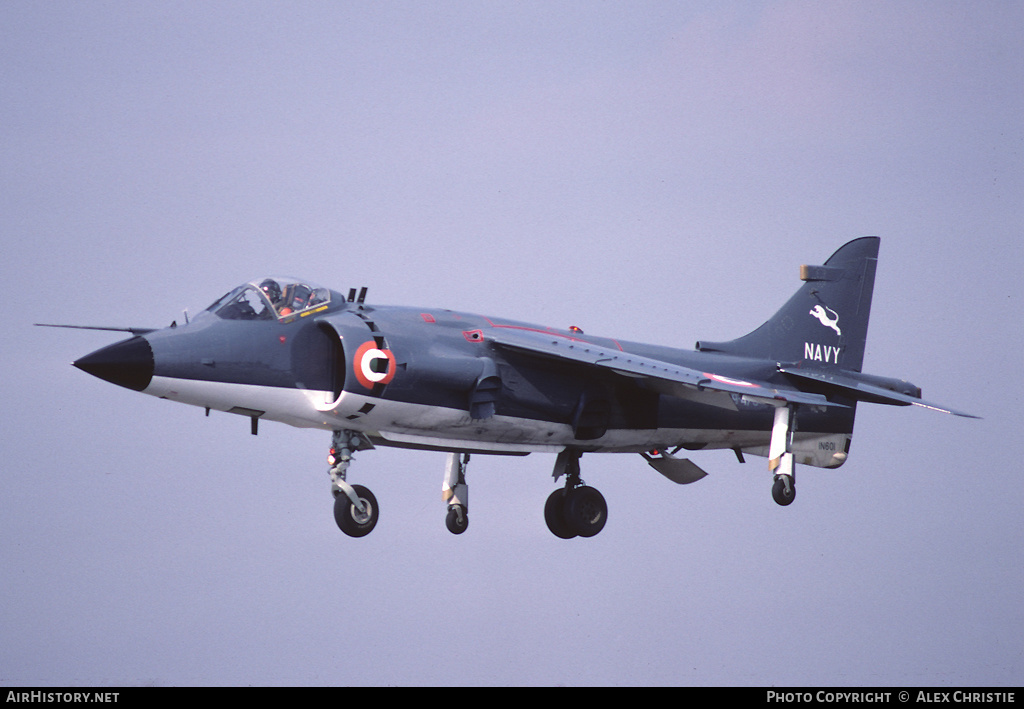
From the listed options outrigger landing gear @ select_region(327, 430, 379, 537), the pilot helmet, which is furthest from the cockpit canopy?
outrigger landing gear @ select_region(327, 430, 379, 537)

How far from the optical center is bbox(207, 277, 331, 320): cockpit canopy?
20500 mm

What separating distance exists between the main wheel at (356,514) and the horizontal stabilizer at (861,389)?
26.4 ft

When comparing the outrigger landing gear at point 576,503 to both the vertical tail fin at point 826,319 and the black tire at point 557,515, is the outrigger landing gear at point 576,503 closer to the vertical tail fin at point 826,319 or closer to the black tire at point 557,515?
the black tire at point 557,515

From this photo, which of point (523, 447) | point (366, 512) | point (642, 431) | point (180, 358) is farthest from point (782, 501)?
point (180, 358)

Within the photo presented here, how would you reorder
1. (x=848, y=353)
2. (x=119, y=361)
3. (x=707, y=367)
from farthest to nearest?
(x=848, y=353)
(x=707, y=367)
(x=119, y=361)

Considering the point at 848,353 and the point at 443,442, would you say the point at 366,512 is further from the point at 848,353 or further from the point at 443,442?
the point at 848,353

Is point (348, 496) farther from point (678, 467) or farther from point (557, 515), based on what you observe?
point (678, 467)

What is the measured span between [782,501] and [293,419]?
7.74 meters

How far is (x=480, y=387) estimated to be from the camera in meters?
21.2

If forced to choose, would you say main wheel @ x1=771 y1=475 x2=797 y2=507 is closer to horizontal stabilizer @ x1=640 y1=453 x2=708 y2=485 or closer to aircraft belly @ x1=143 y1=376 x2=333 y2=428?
horizontal stabilizer @ x1=640 y1=453 x2=708 y2=485

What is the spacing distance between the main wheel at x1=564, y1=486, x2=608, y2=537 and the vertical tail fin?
3.58 m

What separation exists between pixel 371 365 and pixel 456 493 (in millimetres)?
3887

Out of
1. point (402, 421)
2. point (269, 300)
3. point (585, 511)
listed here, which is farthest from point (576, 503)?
point (269, 300)

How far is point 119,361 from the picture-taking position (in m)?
19.3
